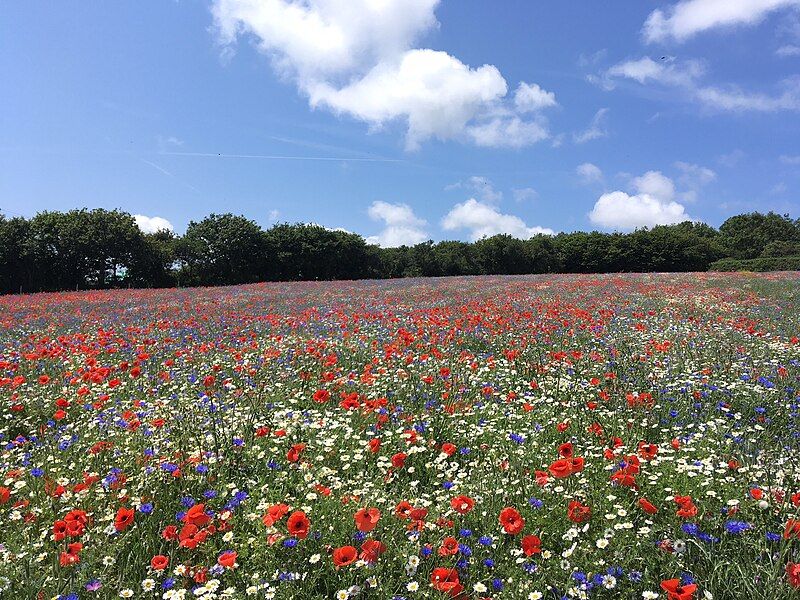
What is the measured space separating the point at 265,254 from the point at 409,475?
52908 mm

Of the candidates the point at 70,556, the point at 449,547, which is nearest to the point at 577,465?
the point at 449,547

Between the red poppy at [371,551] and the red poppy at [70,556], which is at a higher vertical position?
the red poppy at [70,556]

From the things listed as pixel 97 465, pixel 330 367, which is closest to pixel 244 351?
pixel 330 367

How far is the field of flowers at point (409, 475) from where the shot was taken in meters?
2.62

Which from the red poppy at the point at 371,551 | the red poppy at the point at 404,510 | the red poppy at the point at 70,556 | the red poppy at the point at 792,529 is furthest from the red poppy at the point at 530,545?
the red poppy at the point at 70,556

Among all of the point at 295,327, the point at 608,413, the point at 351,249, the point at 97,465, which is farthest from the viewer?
the point at 351,249

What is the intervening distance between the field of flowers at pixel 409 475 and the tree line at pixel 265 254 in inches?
1677

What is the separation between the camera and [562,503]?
10.9ft

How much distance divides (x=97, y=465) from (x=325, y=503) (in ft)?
6.92

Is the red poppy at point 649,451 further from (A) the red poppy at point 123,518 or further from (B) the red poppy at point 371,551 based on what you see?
(A) the red poppy at point 123,518

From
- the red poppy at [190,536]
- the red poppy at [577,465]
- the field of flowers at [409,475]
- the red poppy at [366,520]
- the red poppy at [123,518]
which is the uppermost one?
the red poppy at [577,465]

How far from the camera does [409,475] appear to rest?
4.07 meters

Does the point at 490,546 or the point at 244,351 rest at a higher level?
the point at 244,351

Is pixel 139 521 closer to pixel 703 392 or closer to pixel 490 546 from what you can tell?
pixel 490 546
